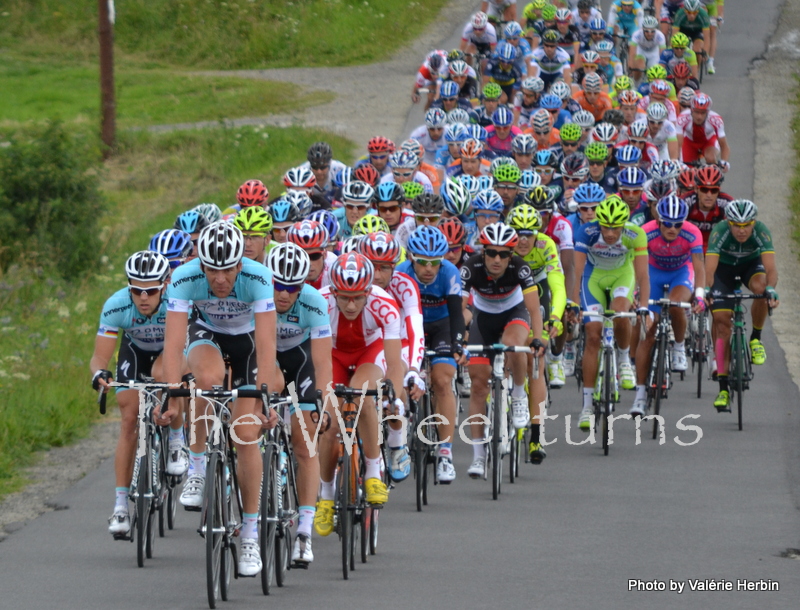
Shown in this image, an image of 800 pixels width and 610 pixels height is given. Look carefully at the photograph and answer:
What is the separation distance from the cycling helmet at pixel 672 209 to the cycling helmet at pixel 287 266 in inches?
250

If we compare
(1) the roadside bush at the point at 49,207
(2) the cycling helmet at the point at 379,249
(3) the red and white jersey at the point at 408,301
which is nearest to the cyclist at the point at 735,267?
(3) the red and white jersey at the point at 408,301

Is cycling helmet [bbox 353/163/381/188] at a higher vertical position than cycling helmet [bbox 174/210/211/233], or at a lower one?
higher

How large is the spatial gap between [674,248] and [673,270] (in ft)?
0.79

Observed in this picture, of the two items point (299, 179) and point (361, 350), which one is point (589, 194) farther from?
point (361, 350)

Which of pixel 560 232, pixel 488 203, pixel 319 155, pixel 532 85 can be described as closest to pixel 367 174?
pixel 319 155

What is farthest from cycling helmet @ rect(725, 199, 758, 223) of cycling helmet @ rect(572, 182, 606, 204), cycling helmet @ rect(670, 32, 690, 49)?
cycling helmet @ rect(670, 32, 690, 49)

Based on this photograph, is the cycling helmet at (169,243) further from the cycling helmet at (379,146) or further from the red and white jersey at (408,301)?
the cycling helmet at (379,146)

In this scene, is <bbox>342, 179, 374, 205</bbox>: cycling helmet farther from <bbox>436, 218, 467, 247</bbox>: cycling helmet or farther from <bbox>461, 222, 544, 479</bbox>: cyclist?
<bbox>461, 222, 544, 479</bbox>: cyclist

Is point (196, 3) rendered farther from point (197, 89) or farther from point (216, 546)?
point (216, 546)

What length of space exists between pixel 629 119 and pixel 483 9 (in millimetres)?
6336

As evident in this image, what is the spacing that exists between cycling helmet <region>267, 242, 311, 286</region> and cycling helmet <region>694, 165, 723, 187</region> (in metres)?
7.50

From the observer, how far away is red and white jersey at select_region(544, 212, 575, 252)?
13938 mm

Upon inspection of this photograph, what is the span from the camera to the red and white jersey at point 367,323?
9211 millimetres

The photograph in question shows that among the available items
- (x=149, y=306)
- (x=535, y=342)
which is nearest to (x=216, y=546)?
(x=149, y=306)
